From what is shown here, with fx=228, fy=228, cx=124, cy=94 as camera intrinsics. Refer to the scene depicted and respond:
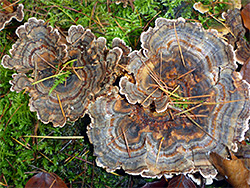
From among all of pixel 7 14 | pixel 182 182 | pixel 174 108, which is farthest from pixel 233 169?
pixel 7 14

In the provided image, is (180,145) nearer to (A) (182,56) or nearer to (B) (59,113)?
(A) (182,56)

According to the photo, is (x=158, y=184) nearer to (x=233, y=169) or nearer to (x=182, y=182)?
(x=182, y=182)

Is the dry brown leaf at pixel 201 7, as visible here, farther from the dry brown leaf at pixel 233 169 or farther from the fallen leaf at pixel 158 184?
the fallen leaf at pixel 158 184

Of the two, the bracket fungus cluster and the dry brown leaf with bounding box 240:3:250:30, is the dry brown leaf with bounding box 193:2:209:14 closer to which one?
the dry brown leaf with bounding box 240:3:250:30

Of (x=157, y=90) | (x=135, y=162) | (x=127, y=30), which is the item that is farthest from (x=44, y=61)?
(x=135, y=162)

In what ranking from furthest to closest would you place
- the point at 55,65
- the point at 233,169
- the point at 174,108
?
the point at 55,65
the point at 174,108
the point at 233,169
